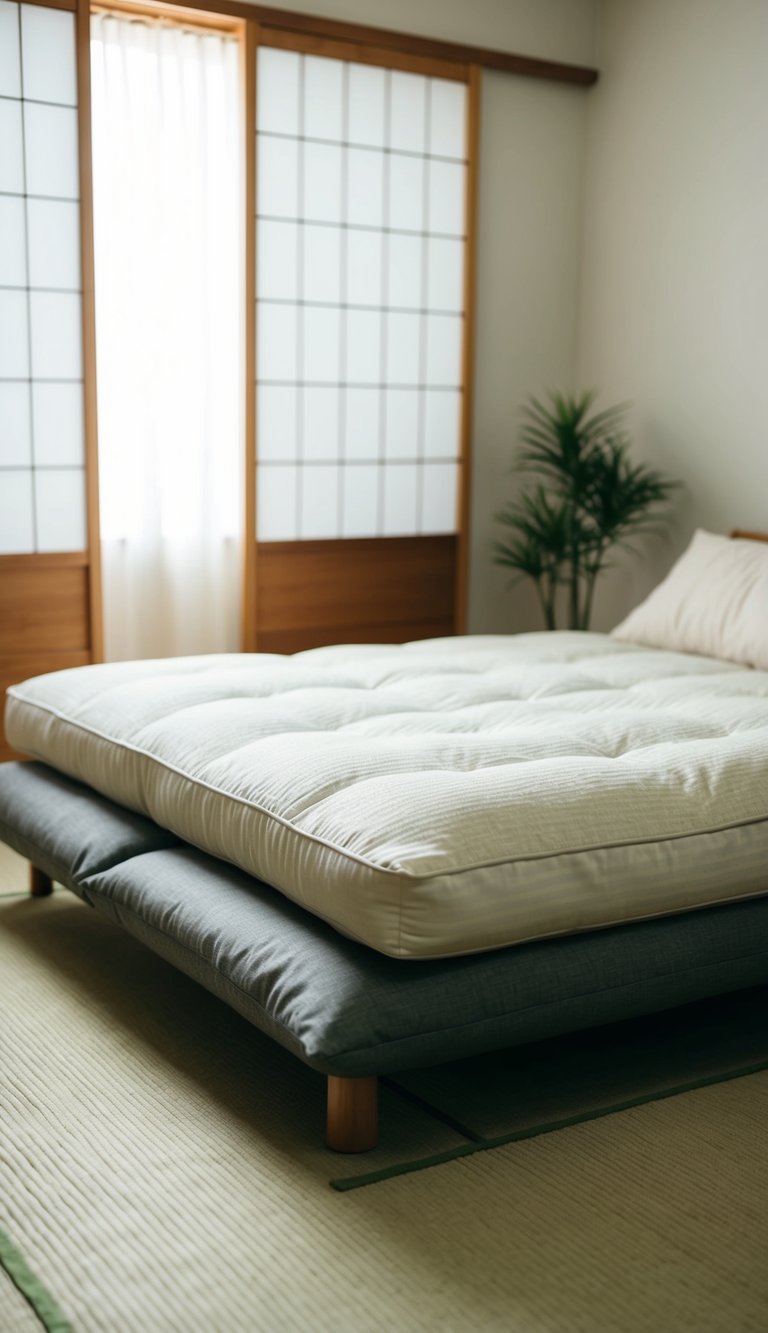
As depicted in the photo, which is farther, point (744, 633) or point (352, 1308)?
point (744, 633)

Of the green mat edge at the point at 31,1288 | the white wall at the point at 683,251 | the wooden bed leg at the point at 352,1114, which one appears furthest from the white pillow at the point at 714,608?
the green mat edge at the point at 31,1288

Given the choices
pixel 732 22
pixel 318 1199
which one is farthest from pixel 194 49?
pixel 318 1199

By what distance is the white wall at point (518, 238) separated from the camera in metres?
4.71

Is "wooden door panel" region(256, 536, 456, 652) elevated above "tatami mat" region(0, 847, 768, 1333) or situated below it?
above

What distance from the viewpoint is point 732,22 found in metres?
4.25

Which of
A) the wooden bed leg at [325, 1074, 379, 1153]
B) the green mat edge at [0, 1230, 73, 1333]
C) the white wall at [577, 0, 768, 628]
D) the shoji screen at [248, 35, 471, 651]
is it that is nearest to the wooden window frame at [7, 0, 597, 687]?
the shoji screen at [248, 35, 471, 651]

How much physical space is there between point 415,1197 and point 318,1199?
0.13m

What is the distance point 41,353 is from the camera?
13.1ft

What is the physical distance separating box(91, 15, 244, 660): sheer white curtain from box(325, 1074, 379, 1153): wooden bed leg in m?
2.64

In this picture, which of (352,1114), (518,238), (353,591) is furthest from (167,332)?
(352,1114)

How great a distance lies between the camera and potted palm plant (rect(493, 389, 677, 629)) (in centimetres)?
452

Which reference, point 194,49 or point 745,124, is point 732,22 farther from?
point 194,49

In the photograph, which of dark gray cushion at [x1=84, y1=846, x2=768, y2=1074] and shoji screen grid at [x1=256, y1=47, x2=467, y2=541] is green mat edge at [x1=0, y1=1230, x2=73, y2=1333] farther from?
shoji screen grid at [x1=256, y1=47, x2=467, y2=541]

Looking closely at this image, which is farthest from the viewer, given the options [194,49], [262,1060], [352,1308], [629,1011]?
[194,49]
